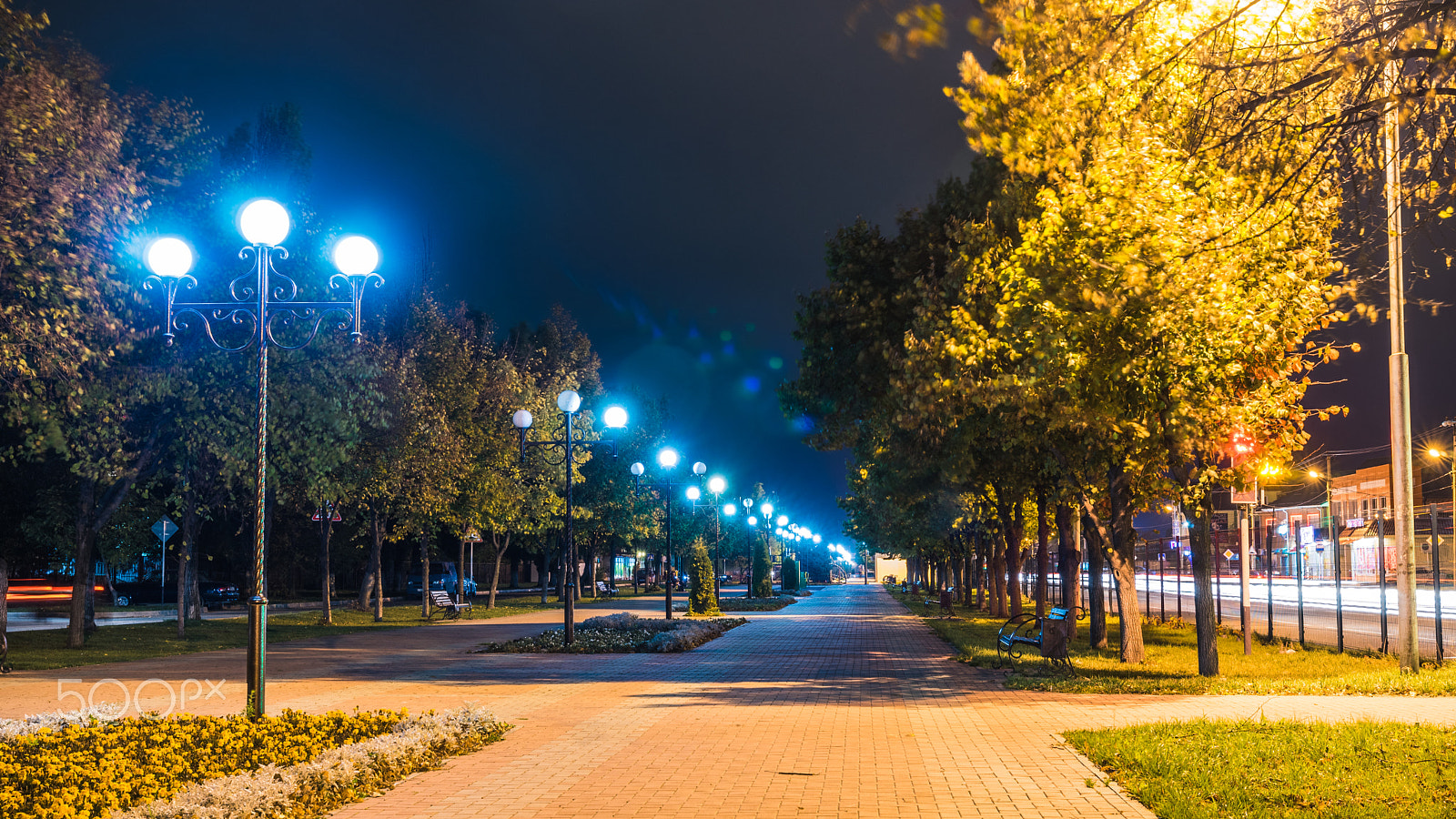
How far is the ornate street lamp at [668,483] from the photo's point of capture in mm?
31562

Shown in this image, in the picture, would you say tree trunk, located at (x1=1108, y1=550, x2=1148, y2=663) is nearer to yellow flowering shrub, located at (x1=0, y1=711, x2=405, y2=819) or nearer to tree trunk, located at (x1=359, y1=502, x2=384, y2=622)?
yellow flowering shrub, located at (x1=0, y1=711, x2=405, y2=819)

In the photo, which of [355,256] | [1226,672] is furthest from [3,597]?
[1226,672]

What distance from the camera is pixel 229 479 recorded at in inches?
910

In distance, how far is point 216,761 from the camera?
8344 millimetres

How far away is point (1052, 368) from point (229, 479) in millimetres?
16944

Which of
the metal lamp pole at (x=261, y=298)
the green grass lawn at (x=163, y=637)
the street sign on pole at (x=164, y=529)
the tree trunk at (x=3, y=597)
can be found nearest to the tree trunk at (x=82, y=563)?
the green grass lawn at (x=163, y=637)

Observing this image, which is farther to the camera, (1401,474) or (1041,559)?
(1041,559)

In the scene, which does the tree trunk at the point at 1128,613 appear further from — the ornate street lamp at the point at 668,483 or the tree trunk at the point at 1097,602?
the ornate street lamp at the point at 668,483

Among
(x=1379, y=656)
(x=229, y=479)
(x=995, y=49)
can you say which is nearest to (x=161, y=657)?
(x=229, y=479)

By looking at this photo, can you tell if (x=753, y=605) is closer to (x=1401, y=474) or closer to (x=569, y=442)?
(x=569, y=442)

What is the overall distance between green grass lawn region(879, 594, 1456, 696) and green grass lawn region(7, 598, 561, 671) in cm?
1579

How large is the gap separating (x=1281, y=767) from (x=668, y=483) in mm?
24715

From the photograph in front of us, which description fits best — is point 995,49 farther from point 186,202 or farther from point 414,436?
point 414,436

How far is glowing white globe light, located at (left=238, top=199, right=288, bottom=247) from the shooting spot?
10.7m
